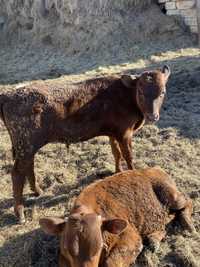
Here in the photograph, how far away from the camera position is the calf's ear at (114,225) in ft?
16.4

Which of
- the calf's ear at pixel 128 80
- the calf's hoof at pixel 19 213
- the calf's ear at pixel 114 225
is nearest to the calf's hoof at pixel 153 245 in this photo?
the calf's ear at pixel 114 225

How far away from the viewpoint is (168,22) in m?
15.3

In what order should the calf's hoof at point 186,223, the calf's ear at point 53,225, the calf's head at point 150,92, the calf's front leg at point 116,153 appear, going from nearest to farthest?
the calf's ear at point 53,225 < the calf's hoof at point 186,223 < the calf's head at point 150,92 < the calf's front leg at point 116,153

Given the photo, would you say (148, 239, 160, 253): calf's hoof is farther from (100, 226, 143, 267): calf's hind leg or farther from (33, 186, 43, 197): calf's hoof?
(33, 186, 43, 197): calf's hoof

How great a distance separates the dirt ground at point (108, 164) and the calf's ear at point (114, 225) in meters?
0.81

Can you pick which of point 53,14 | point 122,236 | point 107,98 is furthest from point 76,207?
point 53,14

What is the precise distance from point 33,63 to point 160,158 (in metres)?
8.63

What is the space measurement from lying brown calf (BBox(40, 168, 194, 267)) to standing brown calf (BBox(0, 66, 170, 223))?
0.93 m

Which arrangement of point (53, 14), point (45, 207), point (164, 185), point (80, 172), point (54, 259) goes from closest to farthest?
point (54, 259) → point (164, 185) → point (45, 207) → point (80, 172) → point (53, 14)

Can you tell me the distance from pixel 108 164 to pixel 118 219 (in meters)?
2.76

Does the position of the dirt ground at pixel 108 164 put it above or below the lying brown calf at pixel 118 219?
below

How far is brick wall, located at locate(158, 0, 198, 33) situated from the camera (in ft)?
49.0

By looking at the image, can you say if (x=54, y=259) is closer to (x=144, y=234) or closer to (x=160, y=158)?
(x=144, y=234)

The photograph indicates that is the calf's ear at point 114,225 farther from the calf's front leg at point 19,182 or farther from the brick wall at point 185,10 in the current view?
the brick wall at point 185,10
